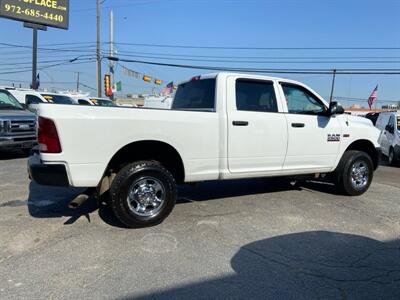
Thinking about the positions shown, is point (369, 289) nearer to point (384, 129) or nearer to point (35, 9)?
point (384, 129)

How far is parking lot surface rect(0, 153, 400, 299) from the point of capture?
3.62 meters

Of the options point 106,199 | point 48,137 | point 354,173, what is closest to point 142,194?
point 106,199

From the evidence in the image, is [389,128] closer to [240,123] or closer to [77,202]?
[240,123]

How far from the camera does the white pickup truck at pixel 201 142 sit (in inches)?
187

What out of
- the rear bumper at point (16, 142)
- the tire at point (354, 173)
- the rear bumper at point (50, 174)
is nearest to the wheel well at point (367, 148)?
the tire at point (354, 173)

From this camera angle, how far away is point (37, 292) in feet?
11.5

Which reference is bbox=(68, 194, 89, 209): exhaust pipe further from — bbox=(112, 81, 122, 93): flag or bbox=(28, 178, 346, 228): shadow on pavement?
bbox=(112, 81, 122, 93): flag

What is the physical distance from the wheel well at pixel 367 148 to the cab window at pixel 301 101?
43.4 inches

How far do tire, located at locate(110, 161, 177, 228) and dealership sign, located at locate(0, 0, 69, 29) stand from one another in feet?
96.2

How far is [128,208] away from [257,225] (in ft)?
5.59

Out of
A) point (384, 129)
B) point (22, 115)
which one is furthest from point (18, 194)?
point (384, 129)

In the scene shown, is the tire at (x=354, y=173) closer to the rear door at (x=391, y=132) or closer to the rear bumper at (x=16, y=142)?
the rear door at (x=391, y=132)

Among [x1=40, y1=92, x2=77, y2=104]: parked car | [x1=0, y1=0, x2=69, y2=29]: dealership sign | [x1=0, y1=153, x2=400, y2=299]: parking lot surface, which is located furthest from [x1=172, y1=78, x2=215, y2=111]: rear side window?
[x1=0, y1=0, x2=69, y2=29]: dealership sign

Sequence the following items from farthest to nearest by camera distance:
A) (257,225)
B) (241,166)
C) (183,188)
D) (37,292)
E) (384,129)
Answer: (384,129)
(183,188)
(241,166)
(257,225)
(37,292)
